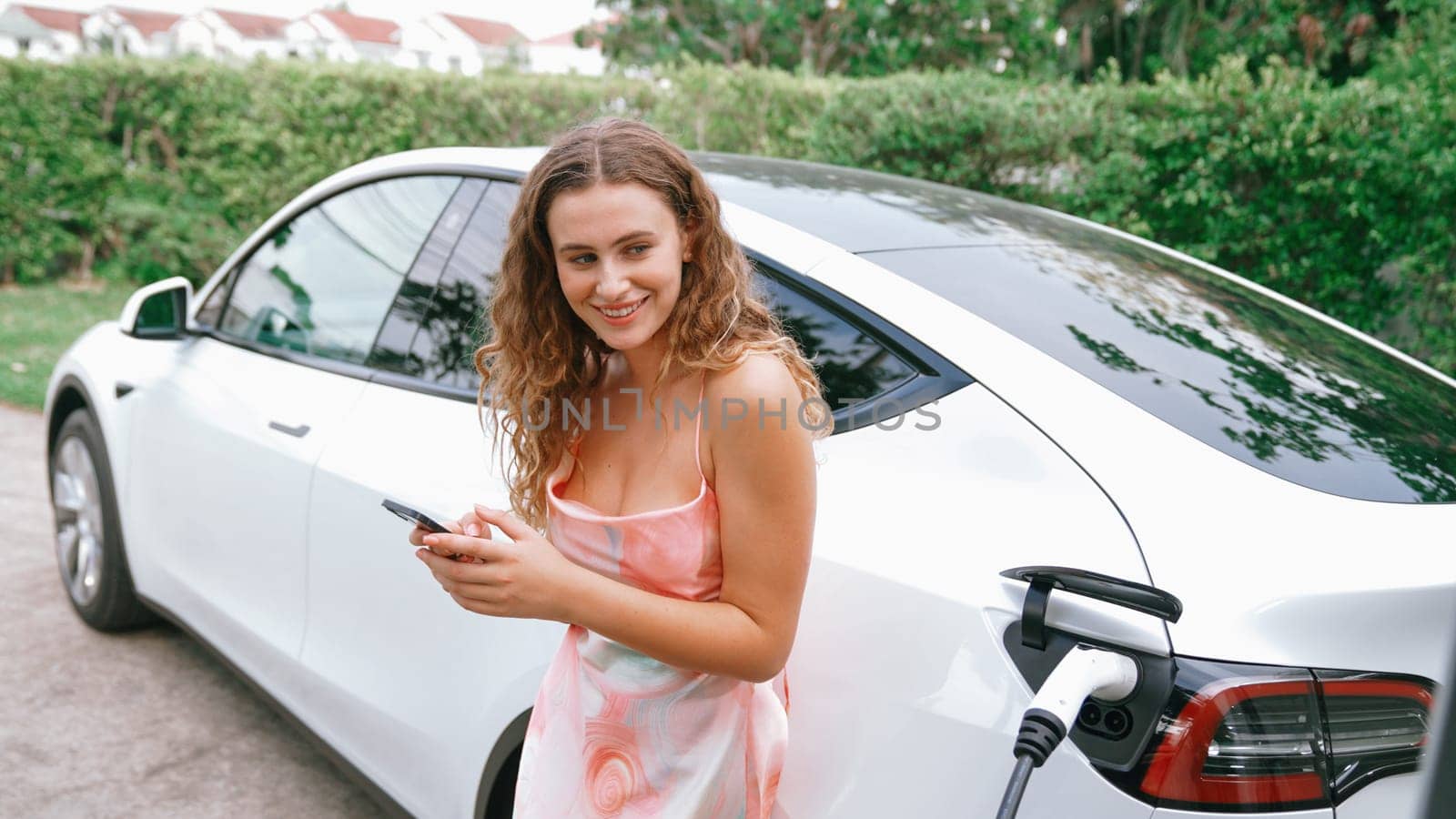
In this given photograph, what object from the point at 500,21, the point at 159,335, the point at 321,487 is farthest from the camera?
the point at 500,21

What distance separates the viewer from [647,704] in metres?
1.60

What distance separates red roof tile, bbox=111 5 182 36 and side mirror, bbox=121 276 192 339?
80404 millimetres

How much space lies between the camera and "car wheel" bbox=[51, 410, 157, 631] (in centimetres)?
395

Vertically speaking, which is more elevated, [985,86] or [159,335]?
[985,86]

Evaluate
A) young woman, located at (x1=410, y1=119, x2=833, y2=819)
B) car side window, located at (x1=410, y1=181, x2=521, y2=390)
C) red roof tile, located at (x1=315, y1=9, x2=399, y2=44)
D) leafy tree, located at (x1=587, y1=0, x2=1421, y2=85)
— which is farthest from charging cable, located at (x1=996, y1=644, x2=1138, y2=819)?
red roof tile, located at (x1=315, y1=9, x2=399, y2=44)

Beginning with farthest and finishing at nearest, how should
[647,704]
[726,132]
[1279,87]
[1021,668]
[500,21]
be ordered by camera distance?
[500,21] < [726,132] < [1279,87] < [647,704] < [1021,668]

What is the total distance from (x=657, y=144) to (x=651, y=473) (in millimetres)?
457

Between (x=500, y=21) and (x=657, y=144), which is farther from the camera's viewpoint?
(x=500, y=21)

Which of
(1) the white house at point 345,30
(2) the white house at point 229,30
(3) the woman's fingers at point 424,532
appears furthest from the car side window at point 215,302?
(1) the white house at point 345,30

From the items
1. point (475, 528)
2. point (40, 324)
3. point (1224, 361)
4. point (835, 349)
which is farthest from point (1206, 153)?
point (40, 324)

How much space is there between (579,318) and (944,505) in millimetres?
611

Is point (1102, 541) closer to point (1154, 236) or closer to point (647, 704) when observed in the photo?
point (647, 704)

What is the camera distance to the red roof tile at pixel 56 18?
231 ft

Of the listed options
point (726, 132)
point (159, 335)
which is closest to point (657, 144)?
point (159, 335)
